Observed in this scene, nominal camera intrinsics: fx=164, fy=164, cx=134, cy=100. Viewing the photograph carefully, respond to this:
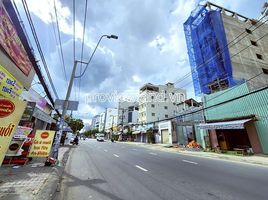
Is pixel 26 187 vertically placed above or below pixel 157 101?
below

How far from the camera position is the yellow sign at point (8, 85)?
6.79 m

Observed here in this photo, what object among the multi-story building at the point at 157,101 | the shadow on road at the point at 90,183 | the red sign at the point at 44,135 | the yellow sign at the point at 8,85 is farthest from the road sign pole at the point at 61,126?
the multi-story building at the point at 157,101

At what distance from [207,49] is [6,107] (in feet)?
105

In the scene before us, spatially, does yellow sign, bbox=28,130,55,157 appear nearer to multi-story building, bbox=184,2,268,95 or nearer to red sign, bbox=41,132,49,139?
red sign, bbox=41,132,49,139

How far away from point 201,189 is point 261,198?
61.6 inches

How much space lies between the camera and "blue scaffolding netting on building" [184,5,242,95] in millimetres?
27641

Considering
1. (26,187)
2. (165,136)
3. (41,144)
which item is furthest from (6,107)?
(165,136)

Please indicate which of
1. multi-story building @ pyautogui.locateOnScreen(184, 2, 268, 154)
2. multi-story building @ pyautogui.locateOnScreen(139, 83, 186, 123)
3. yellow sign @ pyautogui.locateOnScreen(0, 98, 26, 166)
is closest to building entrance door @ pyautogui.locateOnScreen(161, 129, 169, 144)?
multi-story building @ pyautogui.locateOnScreen(184, 2, 268, 154)

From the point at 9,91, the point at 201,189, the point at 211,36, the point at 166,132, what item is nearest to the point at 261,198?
the point at 201,189

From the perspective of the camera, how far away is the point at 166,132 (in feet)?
122

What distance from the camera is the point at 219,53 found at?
1069 inches

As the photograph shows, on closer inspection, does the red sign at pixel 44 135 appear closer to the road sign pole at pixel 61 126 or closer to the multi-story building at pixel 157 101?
the road sign pole at pixel 61 126

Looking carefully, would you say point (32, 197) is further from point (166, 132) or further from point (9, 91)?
point (166, 132)

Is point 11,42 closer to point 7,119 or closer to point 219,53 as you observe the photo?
point 7,119
